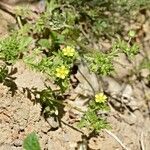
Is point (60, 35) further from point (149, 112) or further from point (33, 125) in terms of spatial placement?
point (149, 112)

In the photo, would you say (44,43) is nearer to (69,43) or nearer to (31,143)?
(69,43)

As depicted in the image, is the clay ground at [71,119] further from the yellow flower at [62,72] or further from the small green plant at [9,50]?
the yellow flower at [62,72]

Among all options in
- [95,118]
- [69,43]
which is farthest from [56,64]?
[69,43]

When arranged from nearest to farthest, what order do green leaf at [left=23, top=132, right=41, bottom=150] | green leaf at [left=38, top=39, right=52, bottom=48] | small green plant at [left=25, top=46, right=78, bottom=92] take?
green leaf at [left=23, top=132, right=41, bottom=150], small green plant at [left=25, top=46, right=78, bottom=92], green leaf at [left=38, top=39, right=52, bottom=48]

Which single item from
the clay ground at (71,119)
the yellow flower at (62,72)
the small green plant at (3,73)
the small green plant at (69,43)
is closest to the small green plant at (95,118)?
the small green plant at (69,43)

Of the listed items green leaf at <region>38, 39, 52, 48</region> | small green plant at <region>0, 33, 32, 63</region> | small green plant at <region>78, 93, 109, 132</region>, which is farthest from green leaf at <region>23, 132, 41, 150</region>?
green leaf at <region>38, 39, 52, 48</region>

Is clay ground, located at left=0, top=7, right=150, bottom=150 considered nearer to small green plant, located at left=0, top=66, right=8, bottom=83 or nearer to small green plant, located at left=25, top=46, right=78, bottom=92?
small green plant, located at left=0, top=66, right=8, bottom=83

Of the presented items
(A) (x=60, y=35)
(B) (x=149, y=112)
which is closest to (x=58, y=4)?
(A) (x=60, y=35)
